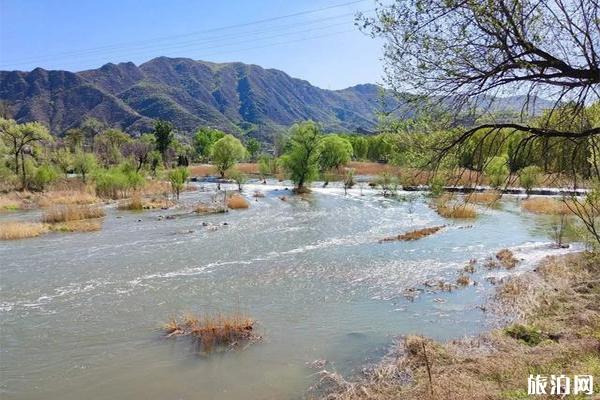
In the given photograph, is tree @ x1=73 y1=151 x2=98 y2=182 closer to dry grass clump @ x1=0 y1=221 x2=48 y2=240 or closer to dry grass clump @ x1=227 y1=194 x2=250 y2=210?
dry grass clump @ x1=227 y1=194 x2=250 y2=210

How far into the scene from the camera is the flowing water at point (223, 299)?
11016mm

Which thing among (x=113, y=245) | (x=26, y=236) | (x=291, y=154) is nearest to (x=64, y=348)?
(x=113, y=245)

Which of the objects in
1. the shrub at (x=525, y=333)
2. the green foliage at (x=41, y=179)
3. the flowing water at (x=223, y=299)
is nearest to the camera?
the flowing water at (x=223, y=299)

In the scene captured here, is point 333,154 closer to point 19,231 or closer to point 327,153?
point 327,153

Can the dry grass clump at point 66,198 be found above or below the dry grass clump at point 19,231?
above

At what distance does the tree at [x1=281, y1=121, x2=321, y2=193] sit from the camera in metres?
58.3

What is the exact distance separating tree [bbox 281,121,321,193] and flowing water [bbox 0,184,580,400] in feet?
85.2

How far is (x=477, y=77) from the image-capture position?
7.00 metres

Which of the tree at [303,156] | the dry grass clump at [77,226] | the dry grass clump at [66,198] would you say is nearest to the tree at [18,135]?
the dry grass clump at [66,198]

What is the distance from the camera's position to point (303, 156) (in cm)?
5828

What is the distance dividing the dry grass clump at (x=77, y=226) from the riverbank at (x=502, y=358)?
81.6ft

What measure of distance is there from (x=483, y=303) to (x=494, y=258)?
23.7ft

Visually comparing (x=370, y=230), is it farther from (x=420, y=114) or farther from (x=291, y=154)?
(x=291, y=154)

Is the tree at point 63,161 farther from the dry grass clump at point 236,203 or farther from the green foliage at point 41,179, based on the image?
the dry grass clump at point 236,203
